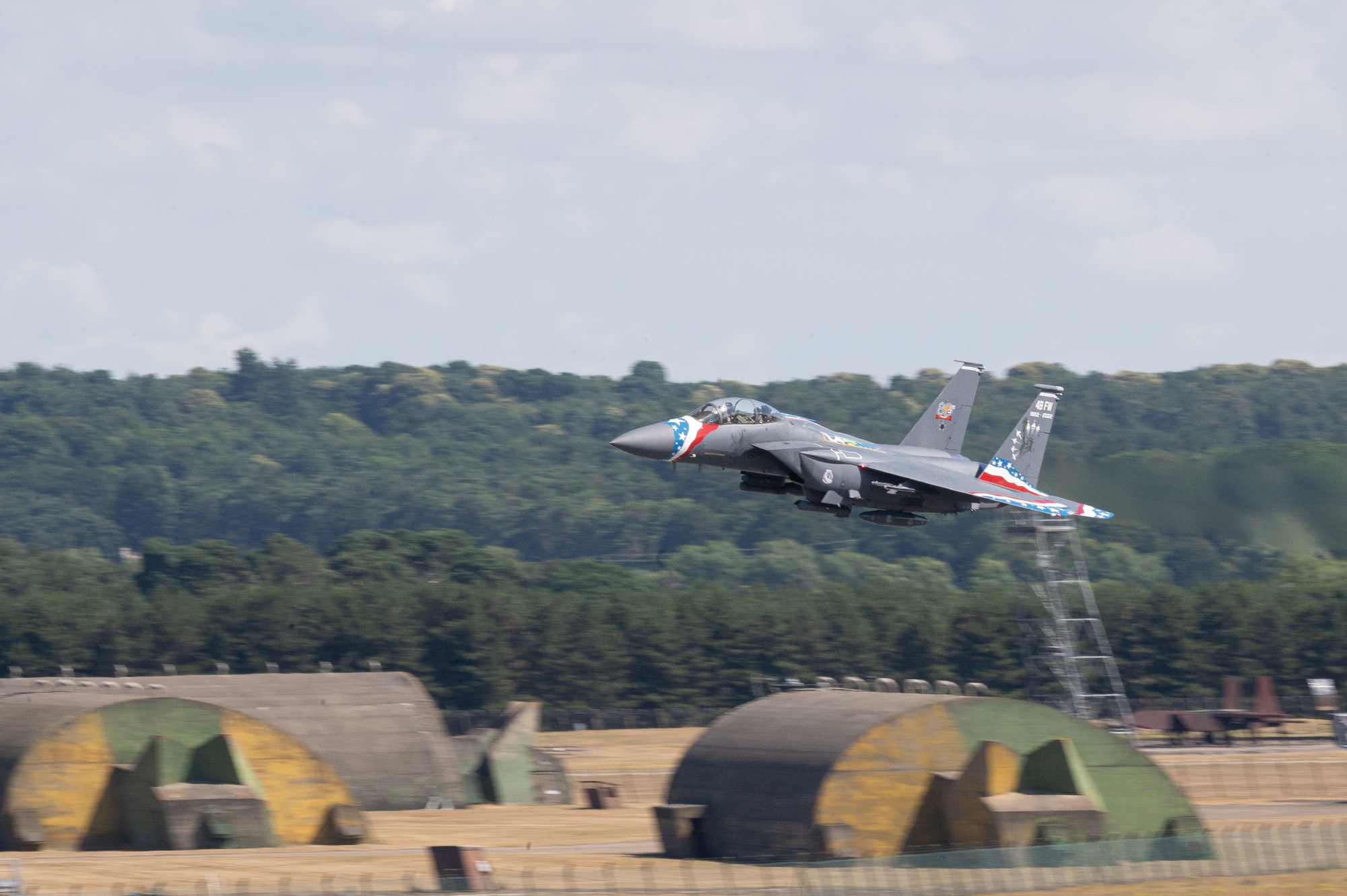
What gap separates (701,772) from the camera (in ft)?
151

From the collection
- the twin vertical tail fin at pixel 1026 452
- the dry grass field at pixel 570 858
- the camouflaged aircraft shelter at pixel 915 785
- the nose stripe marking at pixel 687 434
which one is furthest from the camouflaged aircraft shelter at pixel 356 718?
the twin vertical tail fin at pixel 1026 452

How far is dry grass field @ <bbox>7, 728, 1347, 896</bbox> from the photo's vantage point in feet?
122

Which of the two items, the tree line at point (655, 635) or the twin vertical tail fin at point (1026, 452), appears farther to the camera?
the tree line at point (655, 635)

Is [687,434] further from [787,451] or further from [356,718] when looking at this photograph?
[356,718]

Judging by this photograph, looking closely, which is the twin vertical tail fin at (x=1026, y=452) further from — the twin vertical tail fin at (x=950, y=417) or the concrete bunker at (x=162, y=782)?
the concrete bunker at (x=162, y=782)

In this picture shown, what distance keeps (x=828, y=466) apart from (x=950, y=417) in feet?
28.8

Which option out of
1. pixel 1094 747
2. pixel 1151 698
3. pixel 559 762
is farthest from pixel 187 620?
pixel 1094 747

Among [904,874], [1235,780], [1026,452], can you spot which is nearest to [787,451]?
[1026,452]

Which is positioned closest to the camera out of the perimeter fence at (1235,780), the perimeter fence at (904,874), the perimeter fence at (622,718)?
the perimeter fence at (904,874)

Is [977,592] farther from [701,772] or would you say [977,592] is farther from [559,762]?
[701,772]

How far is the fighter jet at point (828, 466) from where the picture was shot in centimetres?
4825

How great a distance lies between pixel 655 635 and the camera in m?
109

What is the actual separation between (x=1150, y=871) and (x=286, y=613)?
8051 cm

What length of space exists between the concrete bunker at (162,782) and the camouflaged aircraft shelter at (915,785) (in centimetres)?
1054
